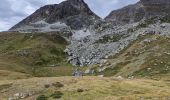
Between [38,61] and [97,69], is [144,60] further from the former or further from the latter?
[38,61]

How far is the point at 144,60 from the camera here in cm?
11925

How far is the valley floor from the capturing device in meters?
50.2

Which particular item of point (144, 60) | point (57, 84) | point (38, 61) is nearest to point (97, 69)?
point (144, 60)

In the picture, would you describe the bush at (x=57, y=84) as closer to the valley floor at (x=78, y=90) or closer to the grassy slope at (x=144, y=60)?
the valley floor at (x=78, y=90)

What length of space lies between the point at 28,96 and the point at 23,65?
329 ft

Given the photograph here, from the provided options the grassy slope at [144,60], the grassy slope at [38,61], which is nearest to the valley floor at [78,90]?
the grassy slope at [144,60]

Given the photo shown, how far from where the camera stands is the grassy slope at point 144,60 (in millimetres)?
107438

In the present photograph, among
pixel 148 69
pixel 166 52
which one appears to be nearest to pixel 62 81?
pixel 148 69

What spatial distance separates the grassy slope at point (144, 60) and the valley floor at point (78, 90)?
42.5 m

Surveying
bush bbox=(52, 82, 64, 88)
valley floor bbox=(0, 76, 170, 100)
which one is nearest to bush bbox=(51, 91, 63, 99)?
valley floor bbox=(0, 76, 170, 100)

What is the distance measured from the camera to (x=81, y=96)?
50.5 meters

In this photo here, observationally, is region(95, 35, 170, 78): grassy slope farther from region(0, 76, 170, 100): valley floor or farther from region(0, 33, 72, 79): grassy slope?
region(0, 76, 170, 100): valley floor

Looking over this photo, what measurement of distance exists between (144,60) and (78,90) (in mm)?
69284

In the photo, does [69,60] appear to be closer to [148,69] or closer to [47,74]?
[47,74]
